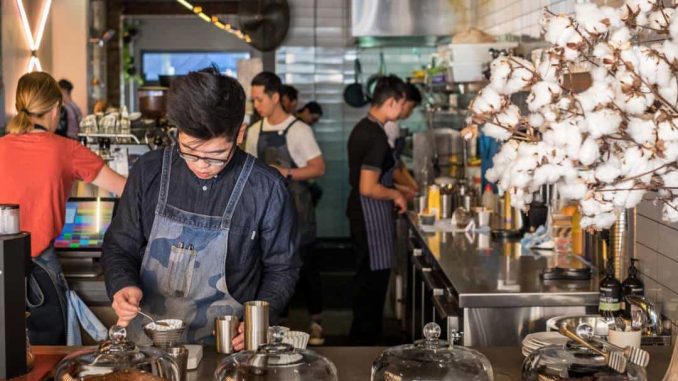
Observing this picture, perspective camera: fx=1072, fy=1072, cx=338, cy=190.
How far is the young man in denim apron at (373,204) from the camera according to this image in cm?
661

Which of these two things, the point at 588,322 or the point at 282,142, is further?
the point at 282,142

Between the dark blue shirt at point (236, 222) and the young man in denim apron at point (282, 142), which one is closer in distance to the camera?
the dark blue shirt at point (236, 222)

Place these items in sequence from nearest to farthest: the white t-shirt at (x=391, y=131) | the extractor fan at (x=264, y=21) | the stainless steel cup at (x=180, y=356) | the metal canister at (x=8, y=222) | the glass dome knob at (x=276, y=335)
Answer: the glass dome knob at (x=276, y=335)
the stainless steel cup at (x=180, y=356)
the metal canister at (x=8, y=222)
the white t-shirt at (x=391, y=131)
the extractor fan at (x=264, y=21)

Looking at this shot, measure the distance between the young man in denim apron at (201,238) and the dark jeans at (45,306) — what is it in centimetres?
123

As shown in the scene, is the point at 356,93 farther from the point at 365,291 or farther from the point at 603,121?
the point at 603,121

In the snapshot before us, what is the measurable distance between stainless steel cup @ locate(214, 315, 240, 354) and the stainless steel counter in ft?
4.23

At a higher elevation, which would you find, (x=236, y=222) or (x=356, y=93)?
(x=356, y=93)

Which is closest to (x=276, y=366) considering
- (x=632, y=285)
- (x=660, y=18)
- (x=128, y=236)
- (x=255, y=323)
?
(x=255, y=323)

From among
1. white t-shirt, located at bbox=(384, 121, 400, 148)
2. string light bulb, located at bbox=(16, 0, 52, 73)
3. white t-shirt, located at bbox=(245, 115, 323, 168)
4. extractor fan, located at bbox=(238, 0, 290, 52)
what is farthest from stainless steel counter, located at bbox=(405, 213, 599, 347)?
extractor fan, located at bbox=(238, 0, 290, 52)

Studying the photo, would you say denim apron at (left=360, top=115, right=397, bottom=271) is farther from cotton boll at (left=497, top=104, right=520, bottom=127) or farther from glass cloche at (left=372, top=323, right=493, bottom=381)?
cotton boll at (left=497, top=104, right=520, bottom=127)

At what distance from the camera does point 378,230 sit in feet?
22.5

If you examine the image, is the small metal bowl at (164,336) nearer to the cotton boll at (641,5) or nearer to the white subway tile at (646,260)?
the cotton boll at (641,5)

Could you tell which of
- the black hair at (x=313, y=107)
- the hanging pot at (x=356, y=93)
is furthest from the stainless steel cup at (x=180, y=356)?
the hanging pot at (x=356, y=93)

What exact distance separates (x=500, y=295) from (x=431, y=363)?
1.86 m
